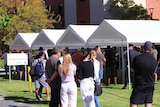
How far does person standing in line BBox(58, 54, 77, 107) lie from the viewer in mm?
9391

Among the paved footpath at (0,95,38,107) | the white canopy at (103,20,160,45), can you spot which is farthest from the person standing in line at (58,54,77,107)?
the white canopy at (103,20,160,45)

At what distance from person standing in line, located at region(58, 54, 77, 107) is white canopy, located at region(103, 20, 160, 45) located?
889cm

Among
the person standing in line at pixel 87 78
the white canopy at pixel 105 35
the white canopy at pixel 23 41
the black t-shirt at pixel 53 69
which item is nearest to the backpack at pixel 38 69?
the black t-shirt at pixel 53 69

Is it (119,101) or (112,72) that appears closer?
(119,101)

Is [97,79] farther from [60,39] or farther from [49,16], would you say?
[49,16]

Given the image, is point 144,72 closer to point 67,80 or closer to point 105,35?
point 67,80

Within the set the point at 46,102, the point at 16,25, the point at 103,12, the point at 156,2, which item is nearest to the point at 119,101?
the point at 46,102

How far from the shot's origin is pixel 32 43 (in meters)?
26.8

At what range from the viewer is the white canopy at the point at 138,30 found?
1833 cm

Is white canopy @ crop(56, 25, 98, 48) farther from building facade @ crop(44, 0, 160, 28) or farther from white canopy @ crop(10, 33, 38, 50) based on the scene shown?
building facade @ crop(44, 0, 160, 28)

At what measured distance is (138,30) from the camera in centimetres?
1931

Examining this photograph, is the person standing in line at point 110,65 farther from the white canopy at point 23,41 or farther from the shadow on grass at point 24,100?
the white canopy at point 23,41

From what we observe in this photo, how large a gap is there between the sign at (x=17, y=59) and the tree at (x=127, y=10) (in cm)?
1999

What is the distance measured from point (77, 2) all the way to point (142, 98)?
41.5 metres
